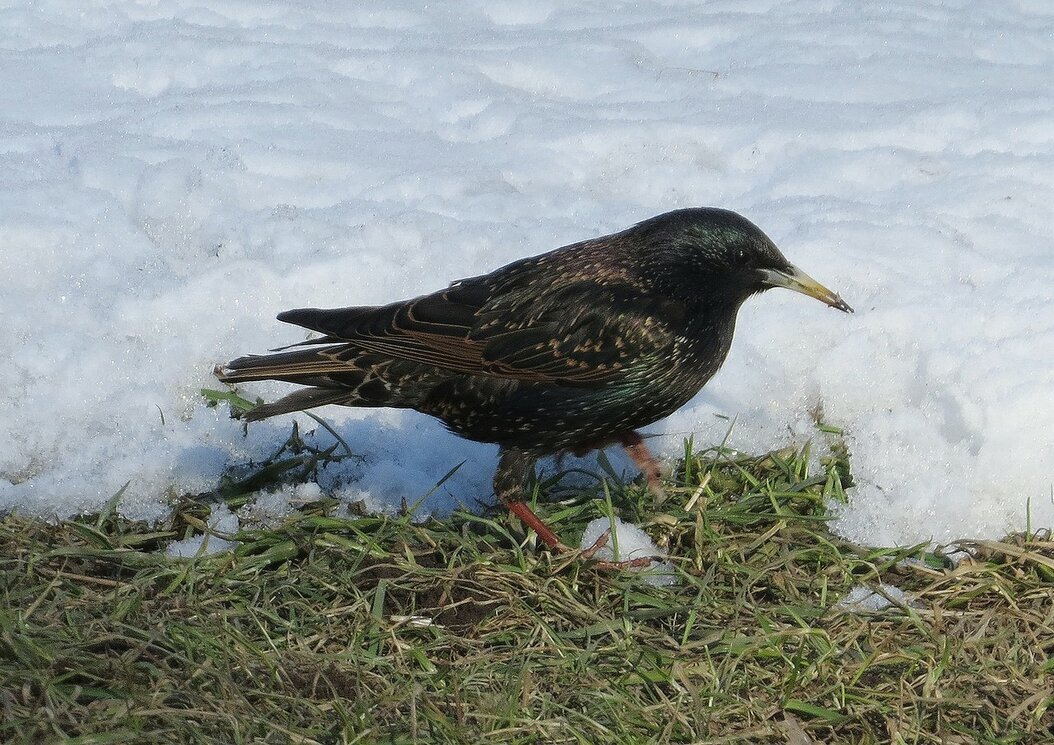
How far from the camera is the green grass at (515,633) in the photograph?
2.98 metres

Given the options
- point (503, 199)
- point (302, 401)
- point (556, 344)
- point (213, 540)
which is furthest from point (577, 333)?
point (503, 199)

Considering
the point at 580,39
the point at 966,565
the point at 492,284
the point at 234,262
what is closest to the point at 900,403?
the point at 966,565

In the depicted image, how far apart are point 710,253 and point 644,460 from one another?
2.35 ft

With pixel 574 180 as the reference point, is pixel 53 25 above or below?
above

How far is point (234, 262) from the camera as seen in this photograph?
5.12m

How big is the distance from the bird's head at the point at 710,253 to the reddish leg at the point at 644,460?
1.83 ft

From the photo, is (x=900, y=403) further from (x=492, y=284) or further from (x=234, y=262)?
(x=234, y=262)

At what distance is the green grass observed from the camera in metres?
2.98

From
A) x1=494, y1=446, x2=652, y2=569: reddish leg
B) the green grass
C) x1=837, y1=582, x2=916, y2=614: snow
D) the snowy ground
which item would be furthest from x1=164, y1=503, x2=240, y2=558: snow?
x1=837, y1=582, x2=916, y2=614: snow

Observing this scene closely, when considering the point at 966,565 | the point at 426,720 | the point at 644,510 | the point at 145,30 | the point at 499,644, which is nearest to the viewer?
the point at 426,720

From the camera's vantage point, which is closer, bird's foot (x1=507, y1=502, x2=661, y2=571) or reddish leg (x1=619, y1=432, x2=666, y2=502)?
bird's foot (x1=507, y1=502, x2=661, y2=571)

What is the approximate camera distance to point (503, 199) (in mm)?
A: 5676

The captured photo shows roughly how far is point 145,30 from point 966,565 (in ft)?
16.6

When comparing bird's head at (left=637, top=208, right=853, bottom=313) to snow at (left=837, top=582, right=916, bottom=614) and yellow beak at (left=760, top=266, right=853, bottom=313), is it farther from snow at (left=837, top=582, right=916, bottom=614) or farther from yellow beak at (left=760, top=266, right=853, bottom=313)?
snow at (left=837, top=582, right=916, bottom=614)
